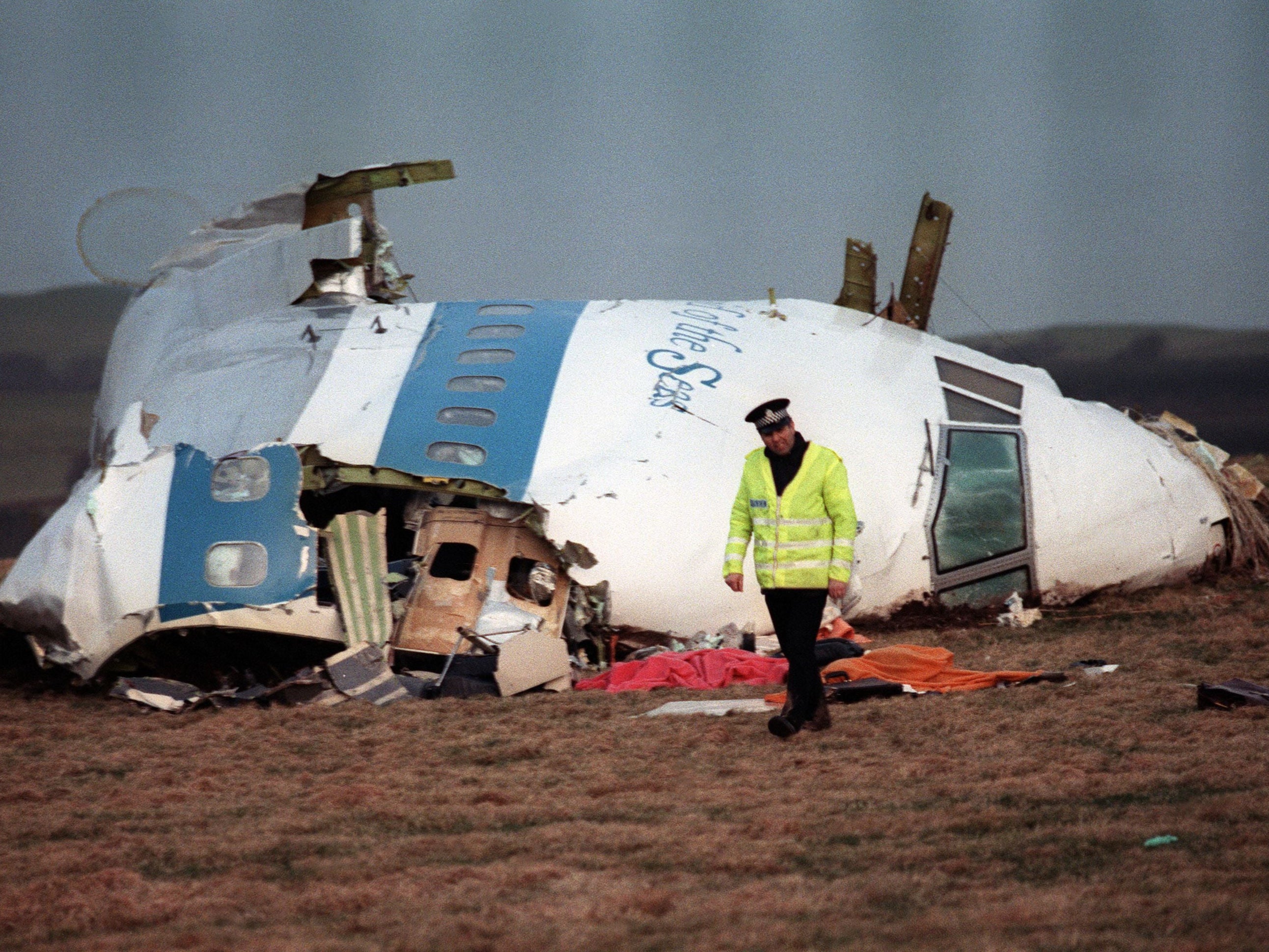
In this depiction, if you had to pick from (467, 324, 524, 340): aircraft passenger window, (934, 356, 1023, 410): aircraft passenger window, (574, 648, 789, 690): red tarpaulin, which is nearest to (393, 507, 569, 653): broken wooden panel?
(574, 648, 789, 690): red tarpaulin

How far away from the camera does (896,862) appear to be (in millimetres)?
4945

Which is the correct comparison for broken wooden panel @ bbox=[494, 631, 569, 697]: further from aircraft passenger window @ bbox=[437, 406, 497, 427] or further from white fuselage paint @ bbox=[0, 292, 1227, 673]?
aircraft passenger window @ bbox=[437, 406, 497, 427]

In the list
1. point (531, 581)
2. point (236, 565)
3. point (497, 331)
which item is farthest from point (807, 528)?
point (497, 331)

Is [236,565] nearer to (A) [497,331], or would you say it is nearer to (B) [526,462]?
(B) [526,462]

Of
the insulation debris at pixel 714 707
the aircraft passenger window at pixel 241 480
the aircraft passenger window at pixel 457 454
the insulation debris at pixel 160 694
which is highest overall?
the aircraft passenger window at pixel 457 454

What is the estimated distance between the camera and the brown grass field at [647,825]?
14.0ft

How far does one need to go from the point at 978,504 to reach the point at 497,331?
13.8 ft

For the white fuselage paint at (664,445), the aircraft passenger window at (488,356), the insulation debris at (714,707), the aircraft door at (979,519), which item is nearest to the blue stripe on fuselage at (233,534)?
the white fuselage paint at (664,445)

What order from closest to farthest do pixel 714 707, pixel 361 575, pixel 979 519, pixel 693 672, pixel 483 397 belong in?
1. pixel 714 707
2. pixel 693 672
3. pixel 361 575
4. pixel 483 397
5. pixel 979 519

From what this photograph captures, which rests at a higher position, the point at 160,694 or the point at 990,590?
the point at 990,590

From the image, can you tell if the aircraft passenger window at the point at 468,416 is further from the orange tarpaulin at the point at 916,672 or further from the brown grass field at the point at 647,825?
the orange tarpaulin at the point at 916,672

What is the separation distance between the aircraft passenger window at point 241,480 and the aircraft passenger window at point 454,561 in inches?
53.7

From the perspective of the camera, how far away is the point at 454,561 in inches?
425

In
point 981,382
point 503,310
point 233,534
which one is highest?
point 503,310
